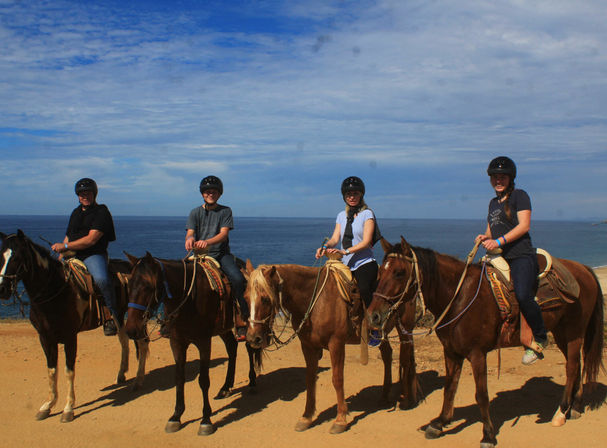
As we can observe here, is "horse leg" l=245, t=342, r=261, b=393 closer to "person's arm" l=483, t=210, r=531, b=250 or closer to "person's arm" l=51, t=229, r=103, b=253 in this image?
"person's arm" l=51, t=229, r=103, b=253

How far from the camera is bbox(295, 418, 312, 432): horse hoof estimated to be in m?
5.75

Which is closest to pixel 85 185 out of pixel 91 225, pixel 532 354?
pixel 91 225

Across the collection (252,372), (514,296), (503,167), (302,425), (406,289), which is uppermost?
(503,167)

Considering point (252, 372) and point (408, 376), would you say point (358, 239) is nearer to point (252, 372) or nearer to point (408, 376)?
point (408, 376)

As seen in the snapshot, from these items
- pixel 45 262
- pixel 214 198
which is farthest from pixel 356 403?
pixel 45 262

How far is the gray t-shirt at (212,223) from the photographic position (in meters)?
6.81

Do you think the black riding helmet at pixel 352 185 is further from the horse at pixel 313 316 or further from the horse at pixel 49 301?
the horse at pixel 49 301

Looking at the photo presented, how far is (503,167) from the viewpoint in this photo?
5.47m

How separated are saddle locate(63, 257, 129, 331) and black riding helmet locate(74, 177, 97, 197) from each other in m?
1.02

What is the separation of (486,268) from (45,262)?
550cm

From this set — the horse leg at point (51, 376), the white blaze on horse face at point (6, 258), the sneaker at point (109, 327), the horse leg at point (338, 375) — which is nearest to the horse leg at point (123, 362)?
the sneaker at point (109, 327)

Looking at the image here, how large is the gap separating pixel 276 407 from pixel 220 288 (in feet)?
6.03

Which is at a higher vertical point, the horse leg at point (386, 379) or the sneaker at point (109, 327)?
the sneaker at point (109, 327)

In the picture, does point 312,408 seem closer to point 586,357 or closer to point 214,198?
point 214,198
